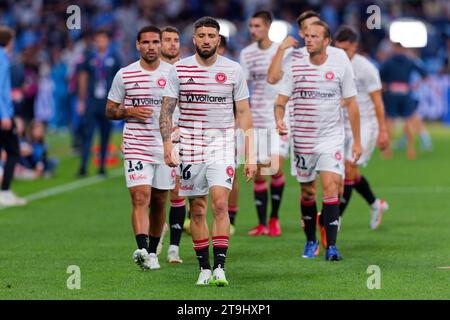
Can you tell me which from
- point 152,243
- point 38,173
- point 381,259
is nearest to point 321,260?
point 381,259

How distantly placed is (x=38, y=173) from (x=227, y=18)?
20.4 m

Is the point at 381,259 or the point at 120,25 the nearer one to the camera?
the point at 381,259

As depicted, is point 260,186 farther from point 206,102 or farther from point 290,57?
point 206,102

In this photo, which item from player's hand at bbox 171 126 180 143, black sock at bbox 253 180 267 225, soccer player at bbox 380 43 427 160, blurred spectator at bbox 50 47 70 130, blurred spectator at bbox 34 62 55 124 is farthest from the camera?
blurred spectator at bbox 50 47 70 130

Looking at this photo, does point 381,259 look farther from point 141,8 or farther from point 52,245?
point 141,8

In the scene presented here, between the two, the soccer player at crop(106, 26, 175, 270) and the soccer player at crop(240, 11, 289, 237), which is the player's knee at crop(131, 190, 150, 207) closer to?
the soccer player at crop(106, 26, 175, 270)

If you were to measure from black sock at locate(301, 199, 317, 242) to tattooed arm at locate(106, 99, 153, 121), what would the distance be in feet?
7.69

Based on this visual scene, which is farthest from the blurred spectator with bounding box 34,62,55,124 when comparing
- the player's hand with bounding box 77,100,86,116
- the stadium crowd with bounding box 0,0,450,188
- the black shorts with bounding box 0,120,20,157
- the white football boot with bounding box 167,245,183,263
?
the white football boot with bounding box 167,245,183,263

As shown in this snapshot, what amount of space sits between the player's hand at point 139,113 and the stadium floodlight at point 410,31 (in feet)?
95.1

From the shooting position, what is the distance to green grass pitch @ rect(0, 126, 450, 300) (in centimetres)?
1053

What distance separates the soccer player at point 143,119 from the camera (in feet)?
39.0

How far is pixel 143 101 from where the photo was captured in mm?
11977

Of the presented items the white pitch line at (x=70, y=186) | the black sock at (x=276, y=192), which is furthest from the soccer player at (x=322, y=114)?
Answer: the white pitch line at (x=70, y=186)
